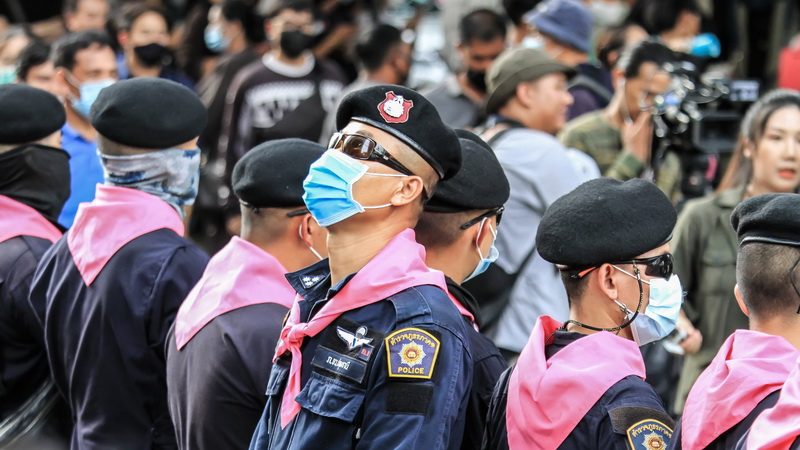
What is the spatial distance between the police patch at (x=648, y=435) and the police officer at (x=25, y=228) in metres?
2.50

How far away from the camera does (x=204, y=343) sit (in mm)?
3682

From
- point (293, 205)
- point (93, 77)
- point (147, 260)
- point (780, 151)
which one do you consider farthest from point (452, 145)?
point (93, 77)

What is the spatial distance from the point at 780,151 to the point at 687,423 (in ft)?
8.44

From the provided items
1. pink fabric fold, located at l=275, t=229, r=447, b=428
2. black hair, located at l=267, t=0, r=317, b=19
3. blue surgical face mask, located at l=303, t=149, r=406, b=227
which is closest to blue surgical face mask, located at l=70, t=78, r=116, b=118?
black hair, located at l=267, t=0, r=317, b=19

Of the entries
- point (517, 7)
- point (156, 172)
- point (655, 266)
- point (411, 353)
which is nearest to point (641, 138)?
point (156, 172)

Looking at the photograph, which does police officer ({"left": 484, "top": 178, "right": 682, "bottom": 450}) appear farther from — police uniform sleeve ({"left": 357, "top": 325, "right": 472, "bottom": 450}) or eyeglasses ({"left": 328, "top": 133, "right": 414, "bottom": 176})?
eyeglasses ({"left": 328, "top": 133, "right": 414, "bottom": 176})

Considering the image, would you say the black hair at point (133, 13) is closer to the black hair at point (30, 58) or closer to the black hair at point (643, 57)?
the black hair at point (30, 58)

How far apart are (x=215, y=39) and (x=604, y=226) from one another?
770cm

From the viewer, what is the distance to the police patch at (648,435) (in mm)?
2822

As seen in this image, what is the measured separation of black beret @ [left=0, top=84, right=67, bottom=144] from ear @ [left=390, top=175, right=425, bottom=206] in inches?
90.7

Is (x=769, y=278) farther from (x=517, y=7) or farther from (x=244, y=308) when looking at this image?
(x=517, y=7)

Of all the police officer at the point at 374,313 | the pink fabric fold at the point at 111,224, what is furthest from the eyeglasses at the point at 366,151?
the pink fabric fold at the point at 111,224

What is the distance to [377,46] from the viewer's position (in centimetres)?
790

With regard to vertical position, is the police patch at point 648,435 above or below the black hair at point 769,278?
below
